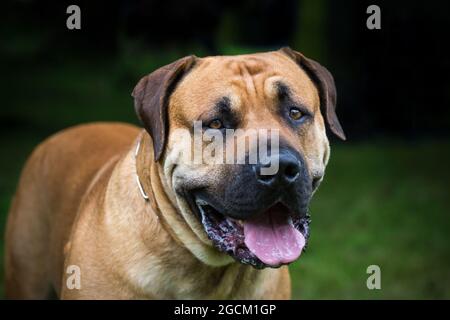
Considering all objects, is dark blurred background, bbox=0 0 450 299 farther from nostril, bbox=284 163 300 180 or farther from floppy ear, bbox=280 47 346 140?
nostril, bbox=284 163 300 180

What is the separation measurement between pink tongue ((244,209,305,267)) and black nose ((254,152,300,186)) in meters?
0.24

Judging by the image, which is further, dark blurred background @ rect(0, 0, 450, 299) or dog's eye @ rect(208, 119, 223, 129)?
dark blurred background @ rect(0, 0, 450, 299)

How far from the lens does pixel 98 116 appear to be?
13.0 m

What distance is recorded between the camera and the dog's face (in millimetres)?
3184

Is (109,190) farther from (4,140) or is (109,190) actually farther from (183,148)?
(4,140)

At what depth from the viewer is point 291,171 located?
10.3 ft

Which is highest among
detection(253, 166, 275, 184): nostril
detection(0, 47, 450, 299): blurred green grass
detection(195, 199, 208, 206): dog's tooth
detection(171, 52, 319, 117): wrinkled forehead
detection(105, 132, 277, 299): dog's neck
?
detection(171, 52, 319, 117): wrinkled forehead

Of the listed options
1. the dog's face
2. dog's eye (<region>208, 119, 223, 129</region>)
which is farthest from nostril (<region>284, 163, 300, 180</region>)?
dog's eye (<region>208, 119, 223, 129</region>)

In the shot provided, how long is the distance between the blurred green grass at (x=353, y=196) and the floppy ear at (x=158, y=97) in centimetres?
262

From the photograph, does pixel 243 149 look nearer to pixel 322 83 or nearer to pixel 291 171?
pixel 291 171

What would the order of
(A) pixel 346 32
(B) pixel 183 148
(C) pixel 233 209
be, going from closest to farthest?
(C) pixel 233 209 → (B) pixel 183 148 → (A) pixel 346 32

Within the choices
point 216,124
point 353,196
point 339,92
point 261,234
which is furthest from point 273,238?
point 339,92

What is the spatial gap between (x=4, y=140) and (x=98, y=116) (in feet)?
6.77

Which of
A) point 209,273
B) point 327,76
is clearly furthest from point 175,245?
point 327,76
